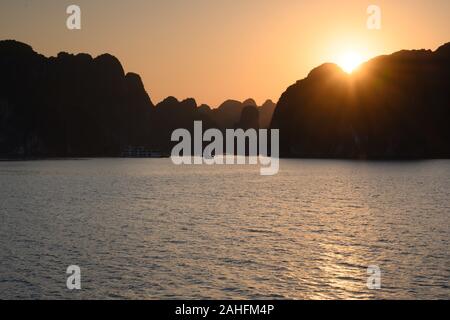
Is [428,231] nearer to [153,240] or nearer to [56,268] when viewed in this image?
[153,240]

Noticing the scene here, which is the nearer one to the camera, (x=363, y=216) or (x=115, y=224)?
(x=115, y=224)

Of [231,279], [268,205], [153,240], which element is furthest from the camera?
[268,205]

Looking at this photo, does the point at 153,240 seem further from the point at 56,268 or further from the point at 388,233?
the point at 388,233

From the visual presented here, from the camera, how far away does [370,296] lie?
29.2m

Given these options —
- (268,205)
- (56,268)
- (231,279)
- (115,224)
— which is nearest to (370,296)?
(231,279)

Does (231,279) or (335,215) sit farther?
(335,215)

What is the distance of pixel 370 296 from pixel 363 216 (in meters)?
39.1

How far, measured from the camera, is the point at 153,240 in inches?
1866

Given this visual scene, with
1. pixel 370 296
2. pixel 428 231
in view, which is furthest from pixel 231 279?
pixel 428 231

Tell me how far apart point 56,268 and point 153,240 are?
12.9m
